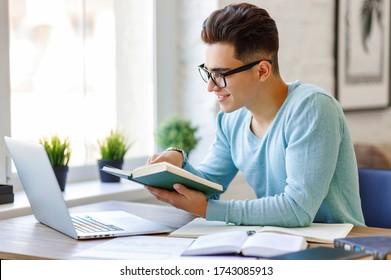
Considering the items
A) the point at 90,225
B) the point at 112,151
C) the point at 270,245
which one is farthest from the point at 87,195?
the point at 270,245

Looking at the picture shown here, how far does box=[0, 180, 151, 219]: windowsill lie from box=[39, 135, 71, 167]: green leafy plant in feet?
0.41

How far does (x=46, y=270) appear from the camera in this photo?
5.72 ft

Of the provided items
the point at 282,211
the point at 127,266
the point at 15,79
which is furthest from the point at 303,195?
the point at 15,79

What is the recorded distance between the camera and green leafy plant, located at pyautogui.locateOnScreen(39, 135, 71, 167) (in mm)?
2746

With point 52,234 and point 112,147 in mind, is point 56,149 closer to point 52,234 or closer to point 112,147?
point 112,147

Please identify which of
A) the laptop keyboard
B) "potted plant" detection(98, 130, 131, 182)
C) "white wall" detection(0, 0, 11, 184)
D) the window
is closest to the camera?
the laptop keyboard

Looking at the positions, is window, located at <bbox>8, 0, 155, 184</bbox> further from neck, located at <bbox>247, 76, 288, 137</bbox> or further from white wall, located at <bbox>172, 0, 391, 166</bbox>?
neck, located at <bbox>247, 76, 288, 137</bbox>

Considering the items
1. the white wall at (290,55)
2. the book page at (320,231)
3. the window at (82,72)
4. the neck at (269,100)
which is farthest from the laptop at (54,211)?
the white wall at (290,55)

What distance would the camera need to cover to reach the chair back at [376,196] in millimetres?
2371

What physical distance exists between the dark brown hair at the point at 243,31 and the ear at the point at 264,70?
3cm

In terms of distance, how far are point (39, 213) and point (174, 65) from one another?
1351 mm

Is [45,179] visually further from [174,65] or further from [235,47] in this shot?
[174,65]

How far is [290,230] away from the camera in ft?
6.49

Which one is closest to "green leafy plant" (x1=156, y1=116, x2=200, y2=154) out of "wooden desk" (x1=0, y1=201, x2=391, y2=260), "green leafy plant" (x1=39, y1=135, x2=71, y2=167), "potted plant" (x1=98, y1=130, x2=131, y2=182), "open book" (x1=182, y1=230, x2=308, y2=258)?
"potted plant" (x1=98, y1=130, x2=131, y2=182)
